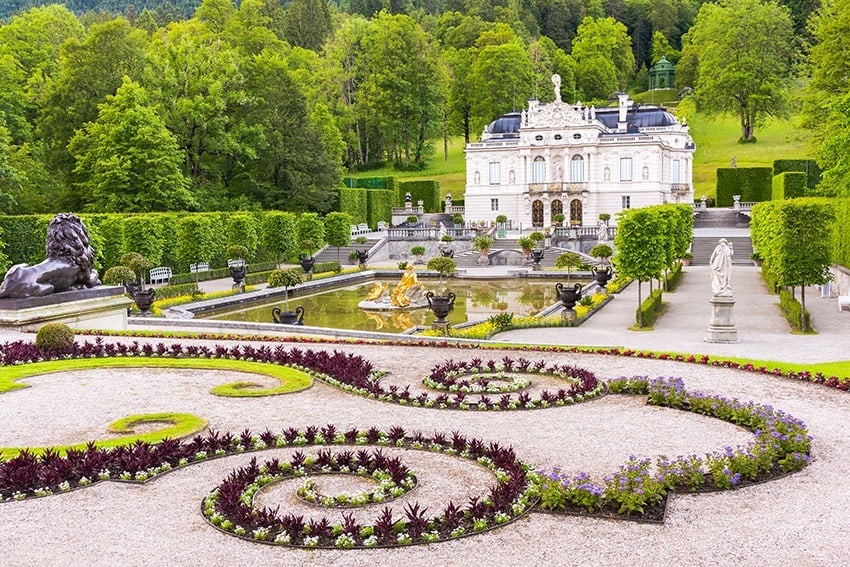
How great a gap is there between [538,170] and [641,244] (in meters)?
44.0

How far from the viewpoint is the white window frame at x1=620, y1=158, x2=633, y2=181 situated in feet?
217

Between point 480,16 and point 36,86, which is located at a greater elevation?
point 480,16

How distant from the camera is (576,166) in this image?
6725 cm

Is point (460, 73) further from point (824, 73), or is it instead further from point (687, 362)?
point (687, 362)

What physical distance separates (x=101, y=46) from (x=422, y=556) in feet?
165

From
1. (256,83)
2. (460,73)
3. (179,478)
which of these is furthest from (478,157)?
(179,478)

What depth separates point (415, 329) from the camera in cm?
2503

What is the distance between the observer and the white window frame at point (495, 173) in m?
69.8

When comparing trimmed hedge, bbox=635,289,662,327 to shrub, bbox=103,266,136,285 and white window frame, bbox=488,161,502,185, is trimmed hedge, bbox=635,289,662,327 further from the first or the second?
white window frame, bbox=488,161,502,185

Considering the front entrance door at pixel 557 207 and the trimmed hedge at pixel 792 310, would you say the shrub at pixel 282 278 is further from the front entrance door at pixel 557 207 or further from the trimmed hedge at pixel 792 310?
the front entrance door at pixel 557 207

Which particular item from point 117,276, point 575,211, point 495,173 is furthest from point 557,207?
point 117,276

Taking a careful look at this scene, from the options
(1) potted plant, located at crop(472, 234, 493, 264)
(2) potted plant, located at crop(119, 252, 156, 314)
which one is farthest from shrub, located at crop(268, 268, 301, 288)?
(1) potted plant, located at crop(472, 234, 493, 264)

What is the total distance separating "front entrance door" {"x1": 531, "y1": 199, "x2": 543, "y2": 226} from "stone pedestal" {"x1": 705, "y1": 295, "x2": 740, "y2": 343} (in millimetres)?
47138

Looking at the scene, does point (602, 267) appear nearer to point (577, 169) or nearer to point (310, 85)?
point (577, 169)
